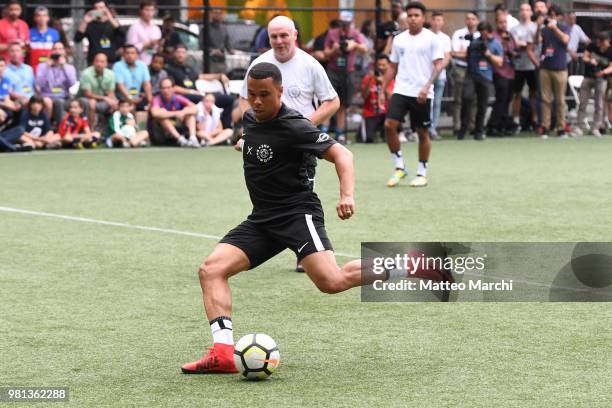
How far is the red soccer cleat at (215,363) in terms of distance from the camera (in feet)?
21.0

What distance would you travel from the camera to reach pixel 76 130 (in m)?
21.3

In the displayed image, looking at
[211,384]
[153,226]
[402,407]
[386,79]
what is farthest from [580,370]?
[386,79]

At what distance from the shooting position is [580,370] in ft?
21.0

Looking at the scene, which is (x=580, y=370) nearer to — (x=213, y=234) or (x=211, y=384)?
(x=211, y=384)

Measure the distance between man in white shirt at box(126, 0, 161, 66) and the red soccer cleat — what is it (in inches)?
652

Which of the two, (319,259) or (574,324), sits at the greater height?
(319,259)

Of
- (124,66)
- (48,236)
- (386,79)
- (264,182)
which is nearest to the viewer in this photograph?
(264,182)

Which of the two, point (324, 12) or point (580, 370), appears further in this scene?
point (324, 12)

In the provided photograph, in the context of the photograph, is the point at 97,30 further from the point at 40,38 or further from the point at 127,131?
the point at 127,131

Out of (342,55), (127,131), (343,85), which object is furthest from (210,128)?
(342,55)

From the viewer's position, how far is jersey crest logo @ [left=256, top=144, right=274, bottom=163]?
6629mm

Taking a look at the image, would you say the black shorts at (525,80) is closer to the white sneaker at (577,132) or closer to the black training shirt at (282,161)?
the white sneaker at (577,132)

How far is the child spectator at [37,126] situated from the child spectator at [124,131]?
985 mm

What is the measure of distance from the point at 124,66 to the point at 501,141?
23.7 feet
